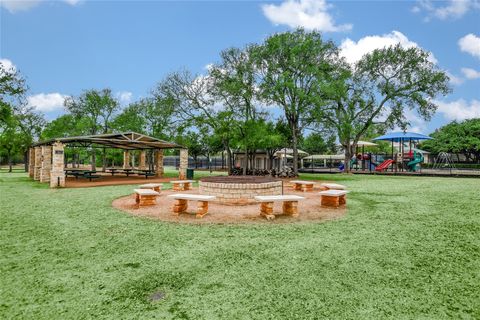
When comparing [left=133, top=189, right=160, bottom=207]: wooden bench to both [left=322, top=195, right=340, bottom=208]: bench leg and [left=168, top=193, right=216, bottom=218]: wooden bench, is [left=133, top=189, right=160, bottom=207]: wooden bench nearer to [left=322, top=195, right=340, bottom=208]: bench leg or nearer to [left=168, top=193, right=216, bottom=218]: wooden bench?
[left=168, top=193, right=216, bottom=218]: wooden bench

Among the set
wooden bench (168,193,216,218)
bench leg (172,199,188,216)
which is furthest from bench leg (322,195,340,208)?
bench leg (172,199,188,216)

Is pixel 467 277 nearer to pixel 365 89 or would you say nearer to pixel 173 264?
pixel 173 264

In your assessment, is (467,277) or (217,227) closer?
(467,277)

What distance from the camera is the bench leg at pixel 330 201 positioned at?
8109mm

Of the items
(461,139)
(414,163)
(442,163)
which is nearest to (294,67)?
(414,163)

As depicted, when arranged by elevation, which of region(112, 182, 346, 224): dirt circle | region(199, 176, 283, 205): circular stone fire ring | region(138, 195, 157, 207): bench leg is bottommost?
region(112, 182, 346, 224): dirt circle

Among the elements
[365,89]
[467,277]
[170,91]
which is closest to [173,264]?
[467,277]

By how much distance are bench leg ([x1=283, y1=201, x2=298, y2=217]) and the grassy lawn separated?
0.96 meters

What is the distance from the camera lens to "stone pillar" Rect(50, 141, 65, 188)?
1401 cm

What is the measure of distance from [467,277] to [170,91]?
70.5 feet

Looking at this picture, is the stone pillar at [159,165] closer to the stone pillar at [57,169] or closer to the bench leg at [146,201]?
the stone pillar at [57,169]

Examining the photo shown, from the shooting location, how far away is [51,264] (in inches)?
156

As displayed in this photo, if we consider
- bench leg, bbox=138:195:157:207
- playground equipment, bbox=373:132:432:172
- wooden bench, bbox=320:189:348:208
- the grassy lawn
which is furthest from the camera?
playground equipment, bbox=373:132:432:172

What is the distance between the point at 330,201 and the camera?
8.23m
